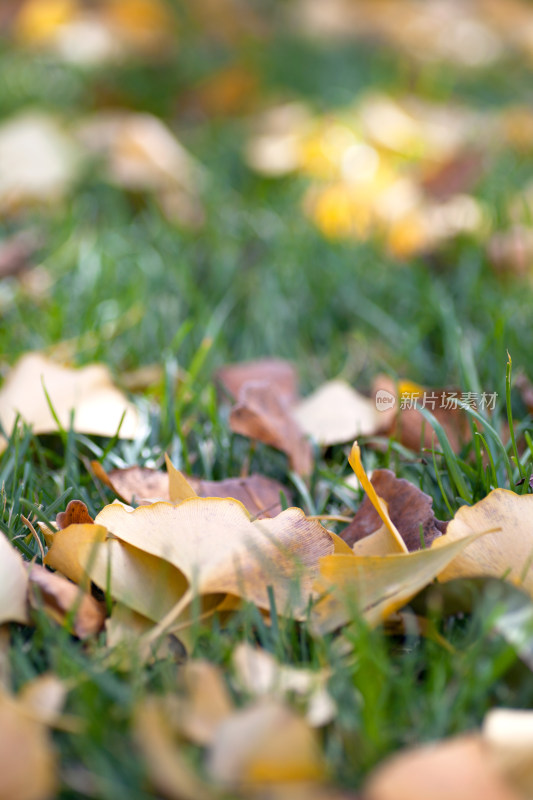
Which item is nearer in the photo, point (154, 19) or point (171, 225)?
point (171, 225)

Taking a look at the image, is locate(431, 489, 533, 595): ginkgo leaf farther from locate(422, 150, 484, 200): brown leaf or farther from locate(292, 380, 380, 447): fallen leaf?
locate(422, 150, 484, 200): brown leaf

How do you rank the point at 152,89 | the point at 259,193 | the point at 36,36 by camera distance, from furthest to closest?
the point at 36,36 → the point at 152,89 → the point at 259,193

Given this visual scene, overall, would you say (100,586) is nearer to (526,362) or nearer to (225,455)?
(225,455)

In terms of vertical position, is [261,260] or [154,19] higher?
[154,19]

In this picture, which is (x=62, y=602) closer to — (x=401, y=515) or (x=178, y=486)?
(x=178, y=486)

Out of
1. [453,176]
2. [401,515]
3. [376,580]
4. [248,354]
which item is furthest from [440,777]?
[453,176]

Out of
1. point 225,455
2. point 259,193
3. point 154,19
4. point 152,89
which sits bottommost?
point 225,455

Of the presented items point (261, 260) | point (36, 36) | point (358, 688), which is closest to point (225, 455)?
point (358, 688)
